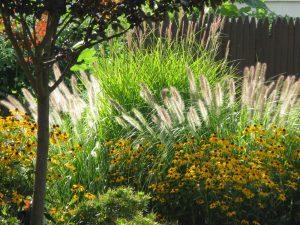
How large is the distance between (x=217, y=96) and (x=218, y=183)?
91cm

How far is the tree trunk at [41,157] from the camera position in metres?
4.97

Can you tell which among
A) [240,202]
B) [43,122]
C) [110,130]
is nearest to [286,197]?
[240,202]

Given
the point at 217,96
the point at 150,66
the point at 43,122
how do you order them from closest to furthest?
the point at 43,122 → the point at 217,96 → the point at 150,66

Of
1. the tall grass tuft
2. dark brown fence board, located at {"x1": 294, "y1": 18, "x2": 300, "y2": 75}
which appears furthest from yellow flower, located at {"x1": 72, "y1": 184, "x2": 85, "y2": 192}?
dark brown fence board, located at {"x1": 294, "y1": 18, "x2": 300, "y2": 75}

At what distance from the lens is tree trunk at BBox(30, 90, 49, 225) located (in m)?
4.97

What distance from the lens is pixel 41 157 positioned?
199 inches

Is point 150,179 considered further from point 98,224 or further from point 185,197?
point 98,224

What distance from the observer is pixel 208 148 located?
695 cm

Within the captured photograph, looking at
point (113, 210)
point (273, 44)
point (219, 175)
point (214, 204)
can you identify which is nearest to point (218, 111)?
point (219, 175)

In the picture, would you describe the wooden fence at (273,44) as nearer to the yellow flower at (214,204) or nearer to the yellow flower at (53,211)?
the yellow flower at (214,204)

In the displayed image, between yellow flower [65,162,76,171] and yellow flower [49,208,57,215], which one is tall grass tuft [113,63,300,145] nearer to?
yellow flower [65,162,76,171]

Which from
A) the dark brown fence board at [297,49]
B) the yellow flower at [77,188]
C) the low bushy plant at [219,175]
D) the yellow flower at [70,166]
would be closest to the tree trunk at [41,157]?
the yellow flower at [77,188]

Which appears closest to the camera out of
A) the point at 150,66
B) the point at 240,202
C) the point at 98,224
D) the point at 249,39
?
the point at 98,224

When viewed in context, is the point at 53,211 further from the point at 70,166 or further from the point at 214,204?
the point at 214,204
